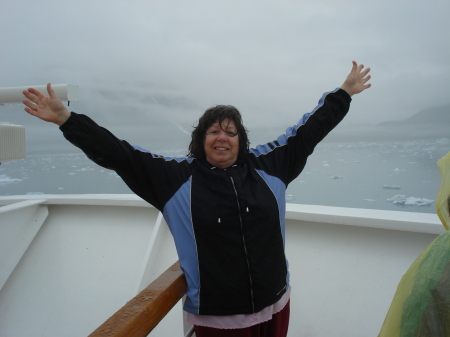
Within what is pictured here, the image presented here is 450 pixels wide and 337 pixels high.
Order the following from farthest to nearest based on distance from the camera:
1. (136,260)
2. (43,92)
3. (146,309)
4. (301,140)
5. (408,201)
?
1. (408,201)
2. (136,260)
3. (301,140)
4. (43,92)
5. (146,309)

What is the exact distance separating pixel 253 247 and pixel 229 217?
12 cm

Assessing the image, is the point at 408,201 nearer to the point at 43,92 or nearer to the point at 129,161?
A: the point at 129,161

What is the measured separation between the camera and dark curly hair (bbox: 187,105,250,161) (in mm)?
1079

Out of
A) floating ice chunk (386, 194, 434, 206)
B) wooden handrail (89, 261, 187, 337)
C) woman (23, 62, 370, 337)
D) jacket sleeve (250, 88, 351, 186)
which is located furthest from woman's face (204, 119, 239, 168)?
floating ice chunk (386, 194, 434, 206)

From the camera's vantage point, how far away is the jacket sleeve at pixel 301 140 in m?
1.14

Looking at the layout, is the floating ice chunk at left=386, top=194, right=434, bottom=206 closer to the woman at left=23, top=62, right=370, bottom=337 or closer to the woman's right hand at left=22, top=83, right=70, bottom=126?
the woman at left=23, top=62, right=370, bottom=337

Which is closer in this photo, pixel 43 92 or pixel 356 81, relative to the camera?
pixel 43 92

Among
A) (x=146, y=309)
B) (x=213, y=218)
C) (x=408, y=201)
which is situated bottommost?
(x=408, y=201)

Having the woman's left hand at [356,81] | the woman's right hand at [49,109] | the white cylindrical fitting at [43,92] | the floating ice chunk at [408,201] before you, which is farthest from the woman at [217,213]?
the floating ice chunk at [408,201]

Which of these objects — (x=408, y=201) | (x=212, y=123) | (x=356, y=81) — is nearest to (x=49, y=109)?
(x=212, y=123)

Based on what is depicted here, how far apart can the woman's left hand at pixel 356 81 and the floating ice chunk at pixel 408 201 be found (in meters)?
1.52

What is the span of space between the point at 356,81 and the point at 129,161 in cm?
98

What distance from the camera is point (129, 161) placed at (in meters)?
0.96

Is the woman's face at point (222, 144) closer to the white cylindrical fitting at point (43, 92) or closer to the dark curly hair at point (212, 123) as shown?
the dark curly hair at point (212, 123)
